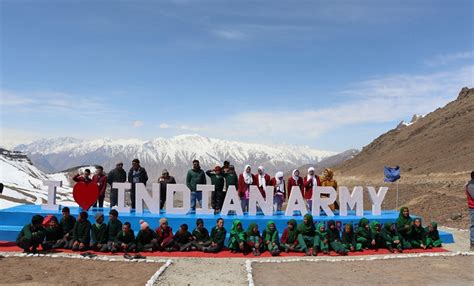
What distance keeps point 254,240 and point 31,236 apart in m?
5.76

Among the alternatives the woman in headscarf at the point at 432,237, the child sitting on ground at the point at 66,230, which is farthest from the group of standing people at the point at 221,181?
the woman in headscarf at the point at 432,237

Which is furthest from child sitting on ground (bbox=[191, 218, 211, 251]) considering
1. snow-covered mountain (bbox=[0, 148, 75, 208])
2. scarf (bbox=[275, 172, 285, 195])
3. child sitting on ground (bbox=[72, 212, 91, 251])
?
snow-covered mountain (bbox=[0, 148, 75, 208])

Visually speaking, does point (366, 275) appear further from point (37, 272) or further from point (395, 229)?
point (37, 272)

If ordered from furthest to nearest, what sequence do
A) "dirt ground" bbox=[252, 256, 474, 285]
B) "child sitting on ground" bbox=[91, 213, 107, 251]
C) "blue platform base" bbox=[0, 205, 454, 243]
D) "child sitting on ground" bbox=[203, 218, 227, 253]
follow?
"blue platform base" bbox=[0, 205, 454, 243] → "child sitting on ground" bbox=[203, 218, 227, 253] → "child sitting on ground" bbox=[91, 213, 107, 251] → "dirt ground" bbox=[252, 256, 474, 285]

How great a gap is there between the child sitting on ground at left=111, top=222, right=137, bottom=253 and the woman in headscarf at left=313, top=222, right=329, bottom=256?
4815mm

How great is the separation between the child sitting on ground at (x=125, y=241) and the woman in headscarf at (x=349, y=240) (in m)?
5.72

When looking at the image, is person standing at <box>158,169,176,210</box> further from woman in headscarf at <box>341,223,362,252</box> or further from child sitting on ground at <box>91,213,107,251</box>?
woman in headscarf at <box>341,223,362,252</box>

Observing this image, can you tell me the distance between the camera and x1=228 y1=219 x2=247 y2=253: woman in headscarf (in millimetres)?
12042

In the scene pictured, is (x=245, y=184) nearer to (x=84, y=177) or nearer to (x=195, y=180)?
(x=195, y=180)

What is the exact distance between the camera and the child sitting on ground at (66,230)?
39.6 feet

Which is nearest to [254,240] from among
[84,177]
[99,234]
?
[99,234]

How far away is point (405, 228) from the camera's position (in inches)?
506

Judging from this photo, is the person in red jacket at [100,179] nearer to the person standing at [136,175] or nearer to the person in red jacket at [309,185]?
the person standing at [136,175]

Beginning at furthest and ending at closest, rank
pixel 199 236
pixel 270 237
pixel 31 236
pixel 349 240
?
1. pixel 349 240
2. pixel 199 236
3. pixel 270 237
4. pixel 31 236
